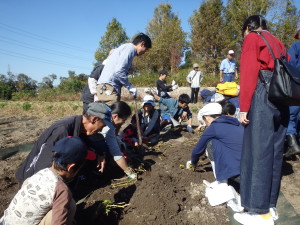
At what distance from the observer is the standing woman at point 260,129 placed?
1755 mm

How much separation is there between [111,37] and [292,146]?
24759mm

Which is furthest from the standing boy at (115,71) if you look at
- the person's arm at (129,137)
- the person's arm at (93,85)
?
the person's arm at (129,137)

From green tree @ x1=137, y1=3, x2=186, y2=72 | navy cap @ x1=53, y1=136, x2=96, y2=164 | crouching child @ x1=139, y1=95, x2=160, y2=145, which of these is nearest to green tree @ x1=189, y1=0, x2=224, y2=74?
green tree @ x1=137, y1=3, x2=186, y2=72

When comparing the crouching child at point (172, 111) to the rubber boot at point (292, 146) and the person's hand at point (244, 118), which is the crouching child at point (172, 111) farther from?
the person's hand at point (244, 118)

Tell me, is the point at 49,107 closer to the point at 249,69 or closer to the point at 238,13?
the point at 249,69

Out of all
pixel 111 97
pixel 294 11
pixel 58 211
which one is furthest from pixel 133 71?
pixel 58 211

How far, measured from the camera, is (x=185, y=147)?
4.04 metres

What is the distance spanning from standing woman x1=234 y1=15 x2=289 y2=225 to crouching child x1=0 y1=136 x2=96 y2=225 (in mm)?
1368

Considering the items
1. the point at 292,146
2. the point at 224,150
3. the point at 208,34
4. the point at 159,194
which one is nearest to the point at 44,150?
the point at 159,194

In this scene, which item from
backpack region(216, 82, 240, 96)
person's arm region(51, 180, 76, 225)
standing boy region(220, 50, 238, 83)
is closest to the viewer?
person's arm region(51, 180, 76, 225)

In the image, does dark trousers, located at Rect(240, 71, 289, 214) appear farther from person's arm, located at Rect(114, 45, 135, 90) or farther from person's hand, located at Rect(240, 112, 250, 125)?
person's arm, located at Rect(114, 45, 135, 90)

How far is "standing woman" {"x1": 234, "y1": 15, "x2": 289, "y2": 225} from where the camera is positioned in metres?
1.75

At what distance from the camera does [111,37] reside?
2514 cm

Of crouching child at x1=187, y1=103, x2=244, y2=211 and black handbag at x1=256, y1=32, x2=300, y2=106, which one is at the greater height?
black handbag at x1=256, y1=32, x2=300, y2=106
